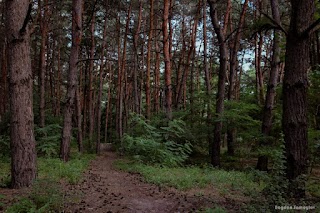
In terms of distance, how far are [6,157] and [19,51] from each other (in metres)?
6.42

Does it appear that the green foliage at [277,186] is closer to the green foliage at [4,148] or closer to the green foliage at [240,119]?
the green foliage at [240,119]

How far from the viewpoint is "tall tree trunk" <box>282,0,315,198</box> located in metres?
5.23

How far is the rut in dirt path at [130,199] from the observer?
543cm

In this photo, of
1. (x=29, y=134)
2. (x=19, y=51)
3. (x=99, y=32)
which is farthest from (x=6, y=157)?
(x=99, y=32)

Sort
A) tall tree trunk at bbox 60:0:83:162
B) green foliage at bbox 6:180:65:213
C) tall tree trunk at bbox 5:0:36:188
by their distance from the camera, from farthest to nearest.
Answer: tall tree trunk at bbox 60:0:83:162 < tall tree trunk at bbox 5:0:36:188 < green foliage at bbox 6:180:65:213

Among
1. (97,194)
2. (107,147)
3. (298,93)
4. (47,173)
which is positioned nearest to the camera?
(298,93)

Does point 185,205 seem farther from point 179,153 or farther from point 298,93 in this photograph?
point 179,153

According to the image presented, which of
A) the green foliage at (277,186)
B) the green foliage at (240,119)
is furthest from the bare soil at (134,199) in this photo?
the green foliage at (240,119)

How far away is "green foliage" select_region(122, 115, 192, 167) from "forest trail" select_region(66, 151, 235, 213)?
3273 mm

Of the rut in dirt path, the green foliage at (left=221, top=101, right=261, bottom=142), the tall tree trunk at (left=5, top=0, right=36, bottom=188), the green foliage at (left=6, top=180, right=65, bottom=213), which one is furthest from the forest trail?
the green foliage at (left=221, top=101, right=261, bottom=142)

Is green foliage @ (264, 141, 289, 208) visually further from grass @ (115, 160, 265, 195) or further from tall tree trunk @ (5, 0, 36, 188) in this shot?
tall tree trunk @ (5, 0, 36, 188)

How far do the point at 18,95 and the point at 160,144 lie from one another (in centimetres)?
685

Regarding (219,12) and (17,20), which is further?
(219,12)

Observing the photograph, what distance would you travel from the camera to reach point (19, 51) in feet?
19.8
